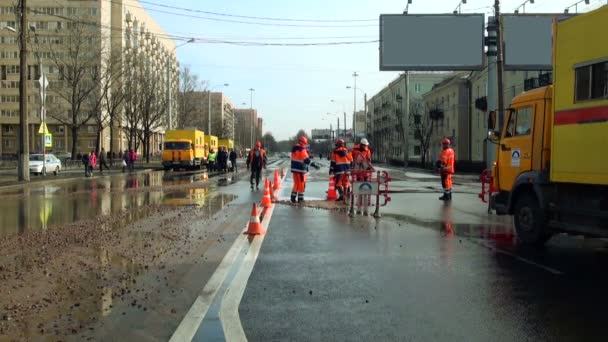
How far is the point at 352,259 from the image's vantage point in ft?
27.2

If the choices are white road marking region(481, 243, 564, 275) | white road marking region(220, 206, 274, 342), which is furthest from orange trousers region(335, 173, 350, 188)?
white road marking region(220, 206, 274, 342)

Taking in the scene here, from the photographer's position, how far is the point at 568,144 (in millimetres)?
8672

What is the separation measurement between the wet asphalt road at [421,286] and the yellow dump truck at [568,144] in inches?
23.0

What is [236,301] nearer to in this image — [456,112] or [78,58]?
[78,58]

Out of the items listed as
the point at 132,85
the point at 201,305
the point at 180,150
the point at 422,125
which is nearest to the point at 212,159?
the point at 180,150

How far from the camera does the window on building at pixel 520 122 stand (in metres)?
10.2

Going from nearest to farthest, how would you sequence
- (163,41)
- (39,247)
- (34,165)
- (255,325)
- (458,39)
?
1. (255,325)
2. (39,247)
3. (458,39)
4. (34,165)
5. (163,41)

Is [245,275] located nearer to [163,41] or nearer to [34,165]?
[34,165]

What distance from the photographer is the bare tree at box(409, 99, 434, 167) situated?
5867 cm

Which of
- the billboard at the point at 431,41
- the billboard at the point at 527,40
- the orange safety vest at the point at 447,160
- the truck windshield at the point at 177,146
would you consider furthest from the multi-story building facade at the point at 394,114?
the orange safety vest at the point at 447,160

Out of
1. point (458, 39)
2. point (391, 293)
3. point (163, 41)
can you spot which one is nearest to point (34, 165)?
point (458, 39)

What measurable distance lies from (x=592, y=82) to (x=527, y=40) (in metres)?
22.6

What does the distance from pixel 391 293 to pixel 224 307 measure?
192 cm

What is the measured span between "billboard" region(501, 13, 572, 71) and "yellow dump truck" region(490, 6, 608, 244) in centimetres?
2033
